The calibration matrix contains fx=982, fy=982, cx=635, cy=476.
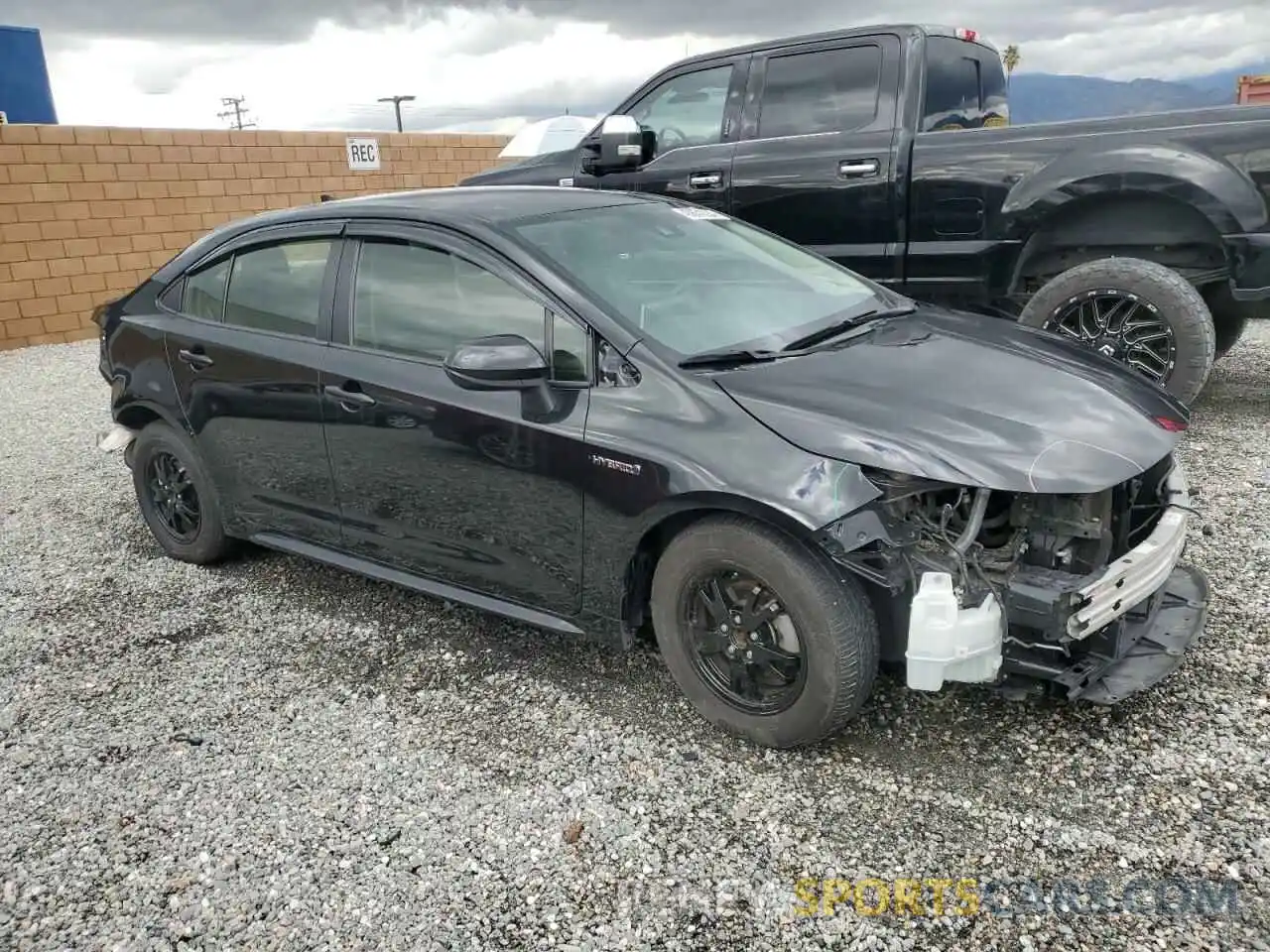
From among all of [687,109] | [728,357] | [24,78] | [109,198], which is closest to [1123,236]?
[687,109]

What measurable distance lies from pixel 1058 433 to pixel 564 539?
1.49m

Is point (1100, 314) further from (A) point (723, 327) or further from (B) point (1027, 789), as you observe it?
(B) point (1027, 789)

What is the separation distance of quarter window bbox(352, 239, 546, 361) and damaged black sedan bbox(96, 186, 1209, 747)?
11 mm

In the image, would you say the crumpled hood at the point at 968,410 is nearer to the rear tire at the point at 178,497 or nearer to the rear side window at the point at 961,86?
the rear tire at the point at 178,497

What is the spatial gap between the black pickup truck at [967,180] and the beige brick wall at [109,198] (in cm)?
765

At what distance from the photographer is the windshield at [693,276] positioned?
10.5 feet

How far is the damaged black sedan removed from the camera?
103 inches

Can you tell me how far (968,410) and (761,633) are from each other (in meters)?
0.87

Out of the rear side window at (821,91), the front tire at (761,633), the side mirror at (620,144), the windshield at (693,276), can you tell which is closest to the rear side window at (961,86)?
the rear side window at (821,91)

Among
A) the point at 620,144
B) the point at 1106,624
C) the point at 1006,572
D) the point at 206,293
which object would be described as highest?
the point at 620,144

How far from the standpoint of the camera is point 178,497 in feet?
14.9

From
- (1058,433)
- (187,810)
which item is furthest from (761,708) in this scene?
(187,810)

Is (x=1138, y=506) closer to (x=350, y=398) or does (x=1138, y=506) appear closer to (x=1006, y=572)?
(x=1006, y=572)

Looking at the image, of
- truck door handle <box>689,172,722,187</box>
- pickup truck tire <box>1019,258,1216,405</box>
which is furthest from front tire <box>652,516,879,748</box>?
truck door handle <box>689,172,722,187</box>
